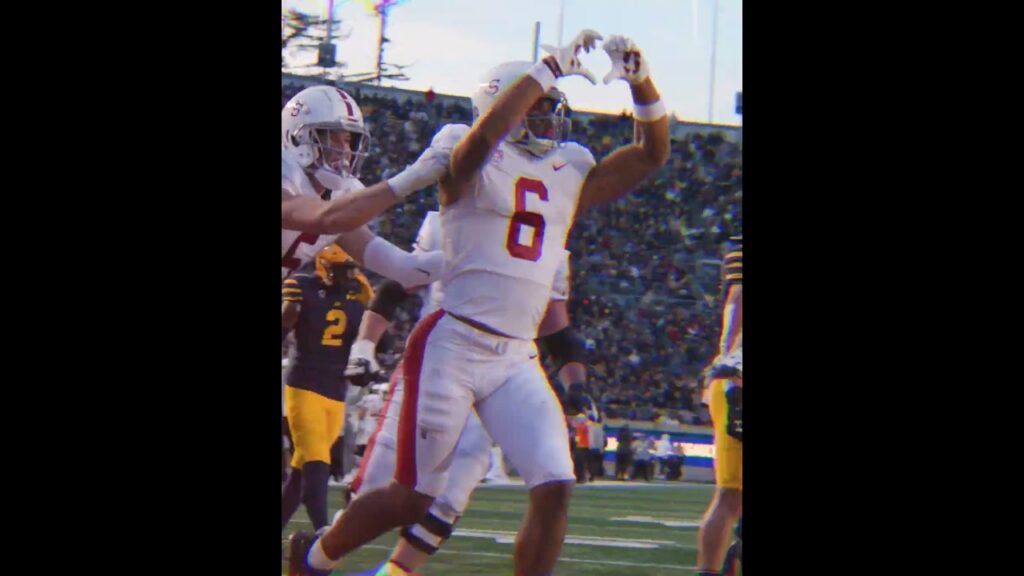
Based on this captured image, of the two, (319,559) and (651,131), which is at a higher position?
(651,131)

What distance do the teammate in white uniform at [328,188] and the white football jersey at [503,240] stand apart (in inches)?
3.8

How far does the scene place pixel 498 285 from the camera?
371 centimetres

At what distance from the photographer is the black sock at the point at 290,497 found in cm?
400

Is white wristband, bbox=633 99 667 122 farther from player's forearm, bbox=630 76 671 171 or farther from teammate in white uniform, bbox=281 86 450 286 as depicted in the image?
teammate in white uniform, bbox=281 86 450 286

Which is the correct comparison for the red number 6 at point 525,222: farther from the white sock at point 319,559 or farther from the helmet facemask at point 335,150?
the white sock at point 319,559

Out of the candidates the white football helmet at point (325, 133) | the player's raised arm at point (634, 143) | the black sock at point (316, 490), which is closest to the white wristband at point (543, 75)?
the player's raised arm at point (634, 143)

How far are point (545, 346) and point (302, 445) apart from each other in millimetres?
858

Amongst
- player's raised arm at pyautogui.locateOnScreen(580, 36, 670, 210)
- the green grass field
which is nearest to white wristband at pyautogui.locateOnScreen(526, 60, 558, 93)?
player's raised arm at pyautogui.locateOnScreen(580, 36, 670, 210)

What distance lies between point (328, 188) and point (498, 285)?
0.54 meters

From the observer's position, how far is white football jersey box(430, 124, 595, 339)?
3.70 metres

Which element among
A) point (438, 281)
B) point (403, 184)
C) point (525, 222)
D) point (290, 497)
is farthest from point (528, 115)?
point (290, 497)

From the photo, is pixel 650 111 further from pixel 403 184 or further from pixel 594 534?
pixel 594 534
